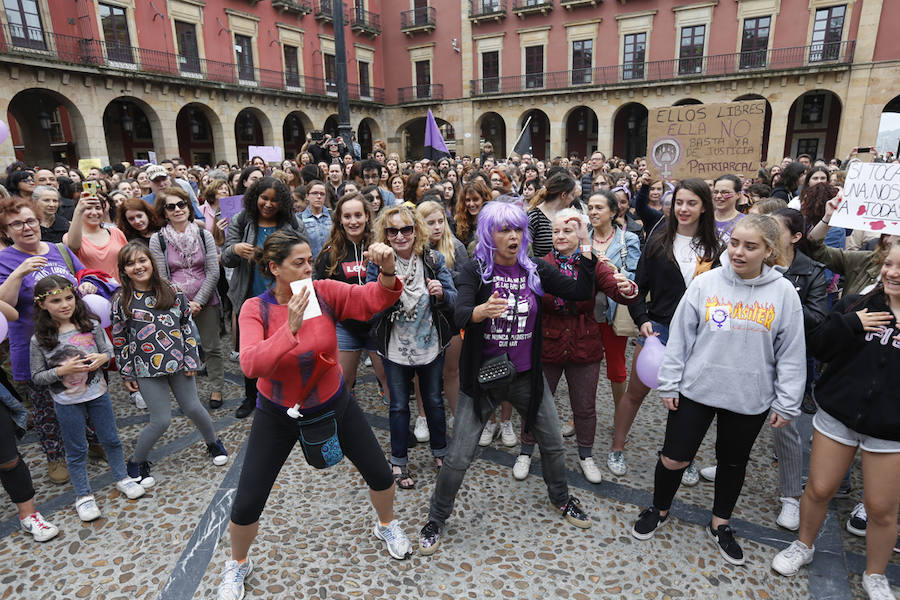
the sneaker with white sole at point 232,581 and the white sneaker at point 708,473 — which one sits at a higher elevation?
the sneaker with white sole at point 232,581

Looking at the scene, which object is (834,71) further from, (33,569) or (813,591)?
(33,569)

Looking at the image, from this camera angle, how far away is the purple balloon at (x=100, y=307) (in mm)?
3314

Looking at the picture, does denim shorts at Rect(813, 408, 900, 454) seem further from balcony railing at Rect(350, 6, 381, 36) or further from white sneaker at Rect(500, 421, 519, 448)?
balcony railing at Rect(350, 6, 381, 36)

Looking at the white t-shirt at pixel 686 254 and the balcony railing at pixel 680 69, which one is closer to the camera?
the white t-shirt at pixel 686 254

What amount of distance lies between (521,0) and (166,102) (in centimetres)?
1732

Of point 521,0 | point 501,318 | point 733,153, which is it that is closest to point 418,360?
point 501,318

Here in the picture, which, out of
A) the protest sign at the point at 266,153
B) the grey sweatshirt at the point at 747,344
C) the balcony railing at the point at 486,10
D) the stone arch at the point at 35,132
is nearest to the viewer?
the grey sweatshirt at the point at 747,344

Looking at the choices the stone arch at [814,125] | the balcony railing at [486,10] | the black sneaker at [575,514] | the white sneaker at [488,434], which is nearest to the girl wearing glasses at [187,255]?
the white sneaker at [488,434]

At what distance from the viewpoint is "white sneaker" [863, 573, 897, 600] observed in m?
2.32

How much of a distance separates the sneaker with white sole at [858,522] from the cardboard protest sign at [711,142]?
13.9 ft

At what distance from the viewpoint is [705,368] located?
2.47m

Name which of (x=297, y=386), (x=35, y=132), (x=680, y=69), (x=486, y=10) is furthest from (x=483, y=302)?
(x=486, y=10)

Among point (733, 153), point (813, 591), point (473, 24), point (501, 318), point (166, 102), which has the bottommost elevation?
point (813, 591)

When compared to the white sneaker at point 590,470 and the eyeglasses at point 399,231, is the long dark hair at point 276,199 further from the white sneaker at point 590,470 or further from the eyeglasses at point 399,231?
the white sneaker at point 590,470
